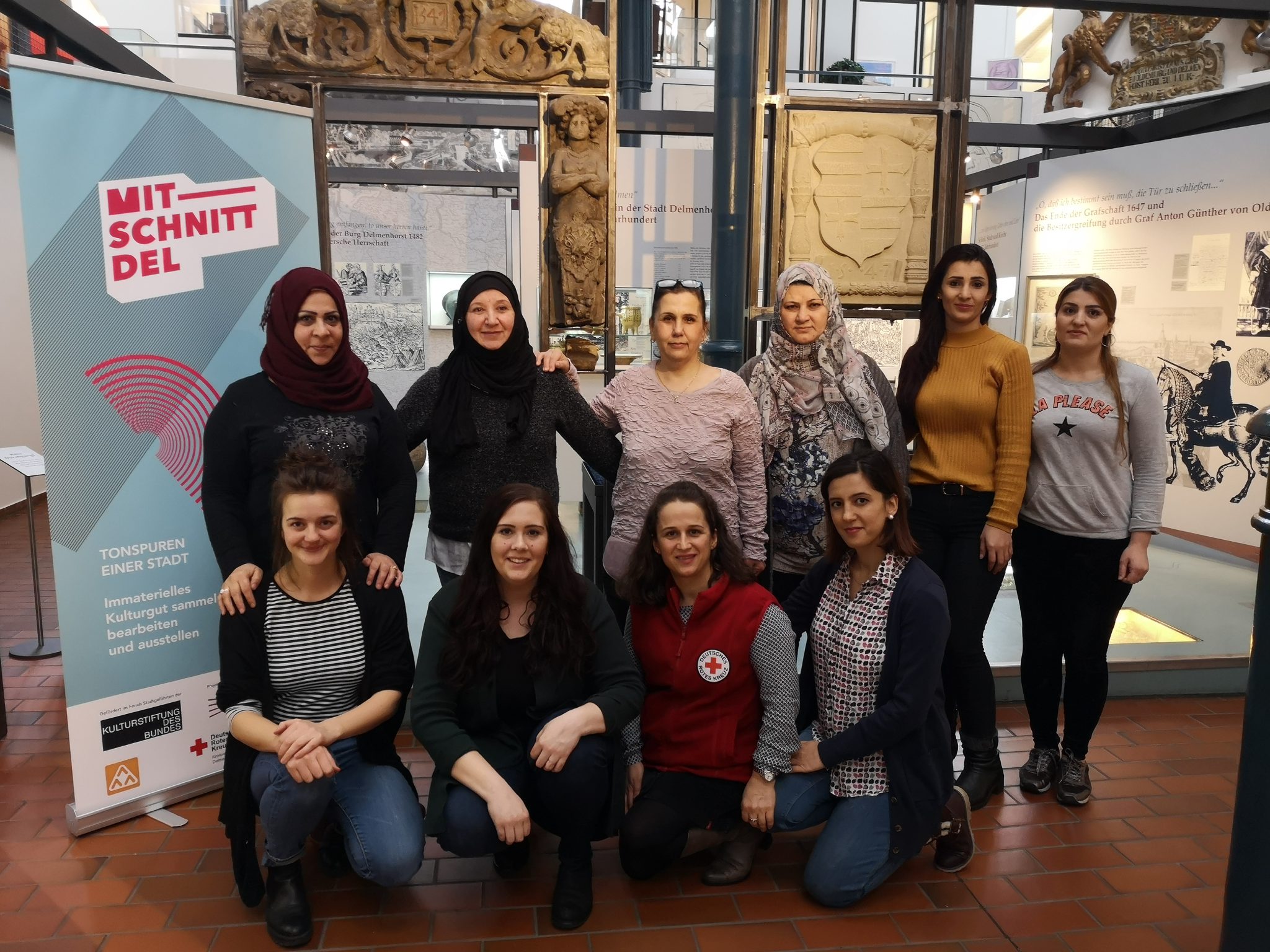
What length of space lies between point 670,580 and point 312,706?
40.3 inches

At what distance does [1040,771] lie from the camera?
126 inches

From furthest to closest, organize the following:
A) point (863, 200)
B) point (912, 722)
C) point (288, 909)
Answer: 1. point (863, 200)
2. point (912, 722)
3. point (288, 909)

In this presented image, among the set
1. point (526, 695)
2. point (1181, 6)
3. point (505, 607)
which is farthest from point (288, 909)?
point (1181, 6)

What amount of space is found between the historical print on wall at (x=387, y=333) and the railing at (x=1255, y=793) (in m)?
3.35

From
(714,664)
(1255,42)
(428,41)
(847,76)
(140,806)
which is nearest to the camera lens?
(714,664)

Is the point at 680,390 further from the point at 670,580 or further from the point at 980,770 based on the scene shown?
the point at 980,770

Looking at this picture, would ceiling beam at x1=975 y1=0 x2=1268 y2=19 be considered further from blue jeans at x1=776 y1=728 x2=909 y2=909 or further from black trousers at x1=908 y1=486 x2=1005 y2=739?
blue jeans at x1=776 y1=728 x2=909 y2=909

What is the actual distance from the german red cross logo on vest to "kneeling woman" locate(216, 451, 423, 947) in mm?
808

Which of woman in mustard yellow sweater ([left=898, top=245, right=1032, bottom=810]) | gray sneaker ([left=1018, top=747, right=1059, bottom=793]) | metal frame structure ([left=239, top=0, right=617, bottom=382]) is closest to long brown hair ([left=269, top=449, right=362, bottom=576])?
metal frame structure ([left=239, top=0, right=617, bottom=382])

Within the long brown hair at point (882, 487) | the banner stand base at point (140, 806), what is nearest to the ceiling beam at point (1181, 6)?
the long brown hair at point (882, 487)

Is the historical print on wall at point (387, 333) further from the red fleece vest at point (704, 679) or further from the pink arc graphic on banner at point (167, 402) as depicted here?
the red fleece vest at point (704, 679)

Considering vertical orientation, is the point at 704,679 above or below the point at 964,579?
below

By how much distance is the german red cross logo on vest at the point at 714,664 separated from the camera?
2607 mm

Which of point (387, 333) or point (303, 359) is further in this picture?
point (387, 333)
